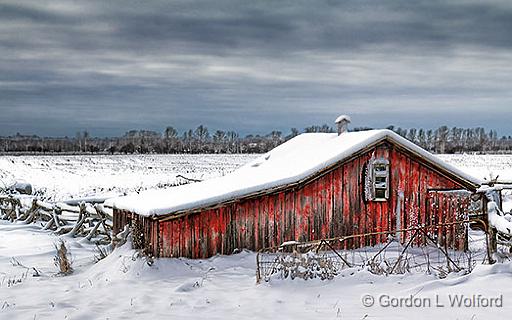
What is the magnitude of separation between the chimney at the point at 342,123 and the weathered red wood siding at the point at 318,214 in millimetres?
2712

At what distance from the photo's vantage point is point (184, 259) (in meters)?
13.2

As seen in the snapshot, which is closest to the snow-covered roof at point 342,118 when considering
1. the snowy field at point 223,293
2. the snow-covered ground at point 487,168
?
the snowy field at point 223,293

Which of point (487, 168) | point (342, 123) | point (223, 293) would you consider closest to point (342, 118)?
point (342, 123)

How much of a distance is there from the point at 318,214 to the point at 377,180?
6.89ft

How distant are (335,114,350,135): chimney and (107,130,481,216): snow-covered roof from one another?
0.30 meters

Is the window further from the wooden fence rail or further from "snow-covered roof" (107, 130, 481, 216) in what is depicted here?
the wooden fence rail

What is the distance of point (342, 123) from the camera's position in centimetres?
1870

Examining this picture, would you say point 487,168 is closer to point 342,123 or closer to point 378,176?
point 342,123

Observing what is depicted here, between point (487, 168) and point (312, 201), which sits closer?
point (312, 201)

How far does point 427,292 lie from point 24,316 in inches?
267

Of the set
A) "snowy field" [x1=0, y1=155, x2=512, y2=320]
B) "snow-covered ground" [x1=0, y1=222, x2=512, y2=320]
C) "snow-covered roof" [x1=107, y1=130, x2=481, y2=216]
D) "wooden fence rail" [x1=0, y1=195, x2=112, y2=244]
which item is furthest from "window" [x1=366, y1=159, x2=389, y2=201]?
"wooden fence rail" [x1=0, y1=195, x2=112, y2=244]

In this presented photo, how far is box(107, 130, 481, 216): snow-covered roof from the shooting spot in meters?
13.4

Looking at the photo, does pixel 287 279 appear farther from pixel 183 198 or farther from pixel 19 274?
pixel 19 274

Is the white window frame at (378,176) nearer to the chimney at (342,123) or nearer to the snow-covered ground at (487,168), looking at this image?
the chimney at (342,123)
